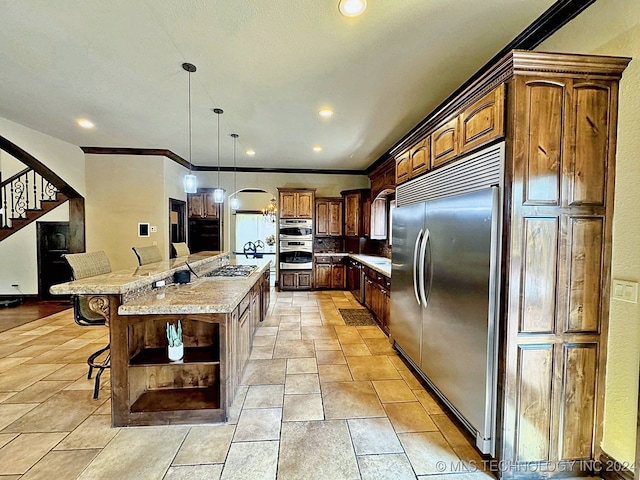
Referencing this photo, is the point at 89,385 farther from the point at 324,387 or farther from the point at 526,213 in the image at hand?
the point at 526,213

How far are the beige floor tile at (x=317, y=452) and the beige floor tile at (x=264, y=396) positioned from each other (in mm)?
325

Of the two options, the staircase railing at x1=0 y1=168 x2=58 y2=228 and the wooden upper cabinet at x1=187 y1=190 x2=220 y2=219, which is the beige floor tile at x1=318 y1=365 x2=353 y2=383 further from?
the staircase railing at x1=0 y1=168 x2=58 y2=228

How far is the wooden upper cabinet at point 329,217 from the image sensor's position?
24.0 feet

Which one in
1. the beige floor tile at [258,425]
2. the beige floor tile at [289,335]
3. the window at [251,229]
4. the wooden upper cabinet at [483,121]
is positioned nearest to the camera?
the wooden upper cabinet at [483,121]

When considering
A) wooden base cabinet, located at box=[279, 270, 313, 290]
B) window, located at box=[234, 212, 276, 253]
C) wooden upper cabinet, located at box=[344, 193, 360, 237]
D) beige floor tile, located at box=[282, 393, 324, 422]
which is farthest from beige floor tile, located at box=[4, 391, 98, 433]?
window, located at box=[234, 212, 276, 253]

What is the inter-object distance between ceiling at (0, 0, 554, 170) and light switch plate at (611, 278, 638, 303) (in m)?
1.80

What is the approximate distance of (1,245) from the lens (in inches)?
234

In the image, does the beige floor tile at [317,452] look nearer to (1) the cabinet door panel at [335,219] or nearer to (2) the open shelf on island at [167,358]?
(2) the open shelf on island at [167,358]

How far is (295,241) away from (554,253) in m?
5.69

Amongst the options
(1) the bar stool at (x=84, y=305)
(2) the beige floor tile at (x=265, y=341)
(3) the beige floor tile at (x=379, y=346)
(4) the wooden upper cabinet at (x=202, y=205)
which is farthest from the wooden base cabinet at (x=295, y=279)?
(1) the bar stool at (x=84, y=305)

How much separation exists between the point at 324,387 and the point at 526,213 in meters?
2.19

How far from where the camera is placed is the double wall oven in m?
7.05

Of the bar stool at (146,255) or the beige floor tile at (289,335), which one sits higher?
the bar stool at (146,255)

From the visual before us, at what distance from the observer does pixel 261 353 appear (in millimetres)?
3521
